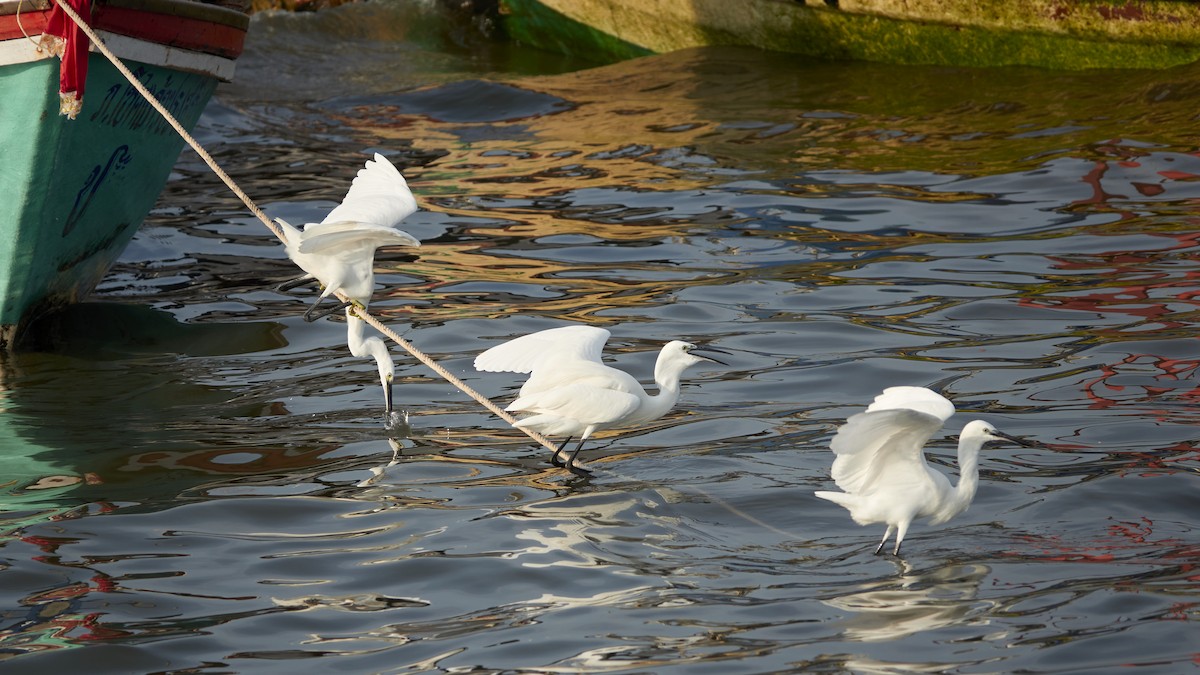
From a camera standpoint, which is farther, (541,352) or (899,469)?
(541,352)

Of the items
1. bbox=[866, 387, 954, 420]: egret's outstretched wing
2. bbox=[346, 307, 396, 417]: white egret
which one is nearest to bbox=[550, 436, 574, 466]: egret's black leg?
bbox=[346, 307, 396, 417]: white egret

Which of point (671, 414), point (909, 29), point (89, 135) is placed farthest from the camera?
point (909, 29)

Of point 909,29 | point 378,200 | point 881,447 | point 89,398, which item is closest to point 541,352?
point 378,200

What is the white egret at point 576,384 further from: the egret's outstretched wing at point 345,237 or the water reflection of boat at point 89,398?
the water reflection of boat at point 89,398

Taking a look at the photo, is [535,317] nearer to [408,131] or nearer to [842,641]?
[842,641]

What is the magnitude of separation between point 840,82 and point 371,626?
10746 millimetres

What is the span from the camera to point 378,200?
711 cm

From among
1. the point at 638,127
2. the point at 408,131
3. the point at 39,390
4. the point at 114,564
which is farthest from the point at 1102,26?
the point at 114,564

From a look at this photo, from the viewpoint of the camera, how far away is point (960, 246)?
10062 millimetres

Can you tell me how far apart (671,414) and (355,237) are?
2.12 m

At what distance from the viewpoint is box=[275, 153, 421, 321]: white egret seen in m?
6.33

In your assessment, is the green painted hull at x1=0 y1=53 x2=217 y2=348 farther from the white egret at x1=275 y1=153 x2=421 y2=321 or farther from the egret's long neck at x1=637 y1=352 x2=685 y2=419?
the egret's long neck at x1=637 y1=352 x2=685 y2=419

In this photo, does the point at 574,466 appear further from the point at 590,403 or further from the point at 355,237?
the point at 355,237

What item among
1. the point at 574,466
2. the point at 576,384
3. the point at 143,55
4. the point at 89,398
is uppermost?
the point at 143,55
